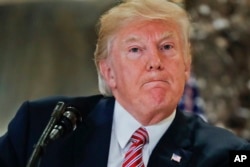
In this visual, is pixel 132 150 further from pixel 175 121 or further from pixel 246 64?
pixel 246 64

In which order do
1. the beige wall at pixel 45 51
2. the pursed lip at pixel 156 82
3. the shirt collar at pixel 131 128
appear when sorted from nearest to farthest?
the pursed lip at pixel 156 82, the shirt collar at pixel 131 128, the beige wall at pixel 45 51

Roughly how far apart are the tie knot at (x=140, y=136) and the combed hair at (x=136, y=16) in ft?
0.89

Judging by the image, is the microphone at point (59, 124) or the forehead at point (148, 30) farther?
the forehead at point (148, 30)

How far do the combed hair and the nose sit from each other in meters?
0.12

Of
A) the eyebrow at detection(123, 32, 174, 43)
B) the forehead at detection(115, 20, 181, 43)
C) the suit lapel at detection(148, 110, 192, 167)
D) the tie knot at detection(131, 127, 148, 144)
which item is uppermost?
the forehead at detection(115, 20, 181, 43)

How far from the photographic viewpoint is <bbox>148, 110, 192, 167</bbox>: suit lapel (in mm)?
1589

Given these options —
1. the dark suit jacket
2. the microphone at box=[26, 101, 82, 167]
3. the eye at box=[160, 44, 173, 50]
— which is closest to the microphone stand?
the microphone at box=[26, 101, 82, 167]

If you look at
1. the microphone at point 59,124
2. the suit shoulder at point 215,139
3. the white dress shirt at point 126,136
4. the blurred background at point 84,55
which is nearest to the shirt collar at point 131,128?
the white dress shirt at point 126,136

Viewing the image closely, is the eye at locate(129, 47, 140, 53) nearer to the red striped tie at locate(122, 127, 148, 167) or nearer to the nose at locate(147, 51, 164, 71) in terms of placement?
the nose at locate(147, 51, 164, 71)

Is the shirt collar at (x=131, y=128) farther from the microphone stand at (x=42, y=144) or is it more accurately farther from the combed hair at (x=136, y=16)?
the microphone stand at (x=42, y=144)

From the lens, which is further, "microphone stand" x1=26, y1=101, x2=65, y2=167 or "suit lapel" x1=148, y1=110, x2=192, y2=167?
"suit lapel" x1=148, y1=110, x2=192, y2=167

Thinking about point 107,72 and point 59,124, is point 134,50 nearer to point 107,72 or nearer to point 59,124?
point 107,72

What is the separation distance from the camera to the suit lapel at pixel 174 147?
1.59 meters

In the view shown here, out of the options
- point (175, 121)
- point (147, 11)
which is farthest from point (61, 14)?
point (175, 121)
